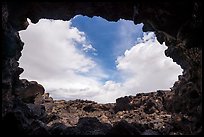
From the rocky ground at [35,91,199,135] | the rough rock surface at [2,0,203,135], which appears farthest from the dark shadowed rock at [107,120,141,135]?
the rocky ground at [35,91,199,135]

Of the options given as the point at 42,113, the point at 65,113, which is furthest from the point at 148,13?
the point at 65,113

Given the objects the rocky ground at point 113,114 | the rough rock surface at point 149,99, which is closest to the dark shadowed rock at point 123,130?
the rough rock surface at point 149,99

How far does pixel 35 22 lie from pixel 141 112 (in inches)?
639

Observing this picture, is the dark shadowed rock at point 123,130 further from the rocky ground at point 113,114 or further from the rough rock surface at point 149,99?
the rocky ground at point 113,114

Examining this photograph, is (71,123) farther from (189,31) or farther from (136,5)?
(189,31)

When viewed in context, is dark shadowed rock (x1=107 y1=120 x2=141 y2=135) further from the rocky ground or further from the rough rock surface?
the rocky ground

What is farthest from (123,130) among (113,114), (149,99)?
(149,99)

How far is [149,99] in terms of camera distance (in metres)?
36.4

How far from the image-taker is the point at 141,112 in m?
34.5

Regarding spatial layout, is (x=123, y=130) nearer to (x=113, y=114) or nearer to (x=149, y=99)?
(x=113, y=114)

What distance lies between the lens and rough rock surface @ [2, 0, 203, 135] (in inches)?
780

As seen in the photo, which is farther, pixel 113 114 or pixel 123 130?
pixel 113 114

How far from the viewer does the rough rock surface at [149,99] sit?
65.0 feet

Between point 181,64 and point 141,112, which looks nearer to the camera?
point 181,64
